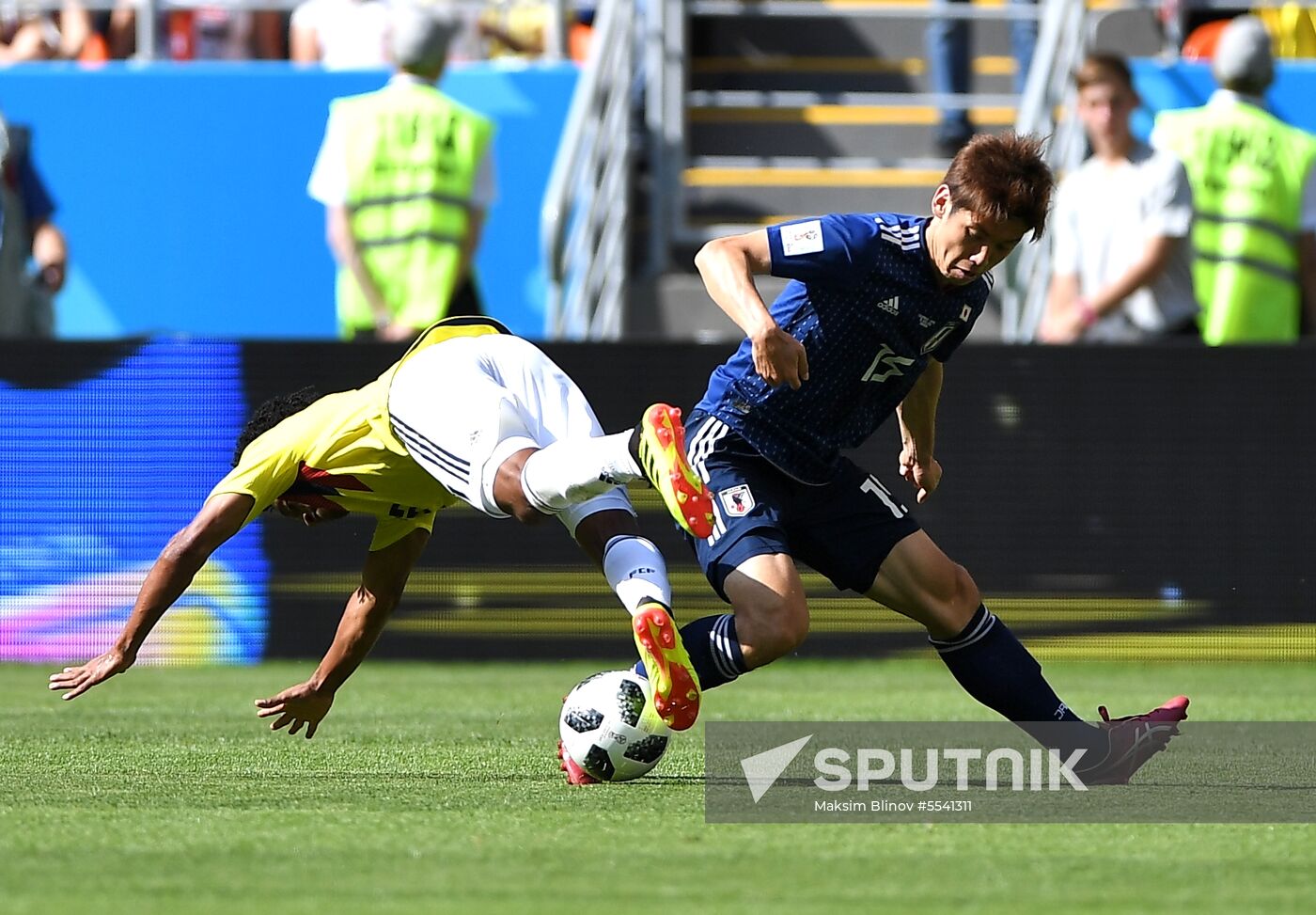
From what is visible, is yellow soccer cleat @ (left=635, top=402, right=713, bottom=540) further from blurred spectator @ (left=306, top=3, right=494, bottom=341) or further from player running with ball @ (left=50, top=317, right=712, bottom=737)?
blurred spectator @ (left=306, top=3, right=494, bottom=341)

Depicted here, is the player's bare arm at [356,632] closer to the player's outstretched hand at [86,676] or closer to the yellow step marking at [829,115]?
the player's outstretched hand at [86,676]

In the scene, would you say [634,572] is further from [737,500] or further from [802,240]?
[802,240]

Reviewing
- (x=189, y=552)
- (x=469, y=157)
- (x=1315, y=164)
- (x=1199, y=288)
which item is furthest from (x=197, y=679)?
(x=1315, y=164)

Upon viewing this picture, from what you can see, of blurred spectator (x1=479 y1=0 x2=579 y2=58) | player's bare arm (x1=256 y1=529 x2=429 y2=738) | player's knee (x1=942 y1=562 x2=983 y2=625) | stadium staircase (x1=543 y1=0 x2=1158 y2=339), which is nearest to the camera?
player's knee (x1=942 y1=562 x2=983 y2=625)

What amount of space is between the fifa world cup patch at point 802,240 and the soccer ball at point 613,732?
1307 millimetres

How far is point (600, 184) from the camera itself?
12594mm

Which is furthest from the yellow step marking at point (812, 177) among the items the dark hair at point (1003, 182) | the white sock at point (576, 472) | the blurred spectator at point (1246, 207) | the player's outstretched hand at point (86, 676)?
the player's outstretched hand at point (86, 676)

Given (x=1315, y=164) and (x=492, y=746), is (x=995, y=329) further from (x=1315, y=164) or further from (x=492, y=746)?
(x=492, y=746)

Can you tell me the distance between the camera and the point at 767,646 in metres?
5.98

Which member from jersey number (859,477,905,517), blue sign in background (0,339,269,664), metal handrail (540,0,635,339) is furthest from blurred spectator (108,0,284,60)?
jersey number (859,477,905,517)

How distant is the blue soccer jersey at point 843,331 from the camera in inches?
236

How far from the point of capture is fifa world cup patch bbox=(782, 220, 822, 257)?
5.95 m

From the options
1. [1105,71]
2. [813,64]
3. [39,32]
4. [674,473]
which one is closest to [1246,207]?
[1105,71]

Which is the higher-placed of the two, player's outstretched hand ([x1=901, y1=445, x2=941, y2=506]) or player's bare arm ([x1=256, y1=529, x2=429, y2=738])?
player's outstretched hand ([x1=901, y1=445, x2=941, y2=506])
